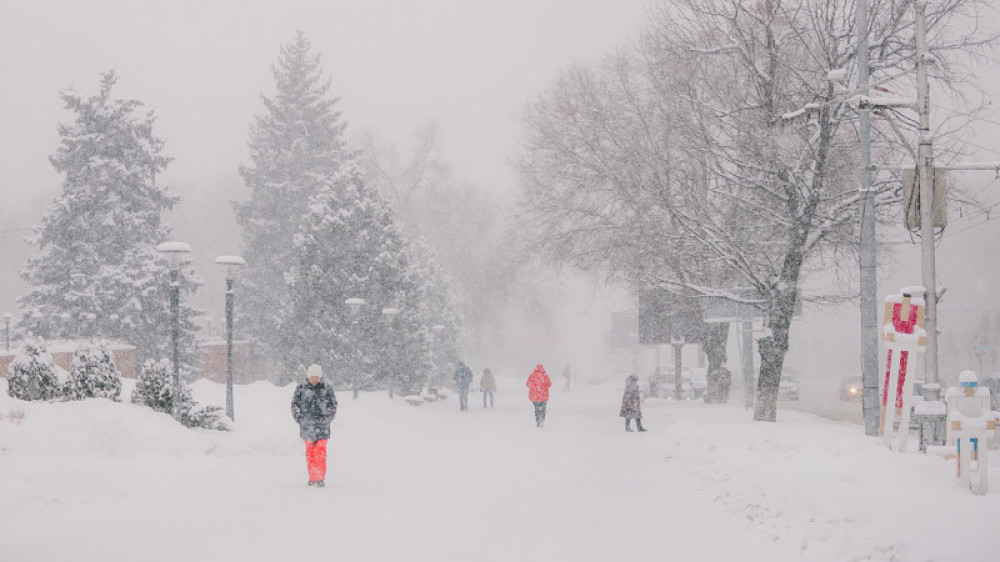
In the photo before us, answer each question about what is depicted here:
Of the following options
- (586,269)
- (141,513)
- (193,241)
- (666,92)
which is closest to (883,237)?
(666,92)

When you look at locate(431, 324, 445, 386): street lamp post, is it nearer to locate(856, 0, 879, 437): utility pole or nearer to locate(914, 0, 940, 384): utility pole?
locate(856, 0, 879, 437): utility pole

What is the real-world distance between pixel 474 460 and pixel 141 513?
23.7 feet

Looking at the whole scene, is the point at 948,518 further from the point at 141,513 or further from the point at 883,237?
the point at 883,237

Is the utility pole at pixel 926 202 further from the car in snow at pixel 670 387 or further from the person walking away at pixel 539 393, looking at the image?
the car in snow at pixel 670 387

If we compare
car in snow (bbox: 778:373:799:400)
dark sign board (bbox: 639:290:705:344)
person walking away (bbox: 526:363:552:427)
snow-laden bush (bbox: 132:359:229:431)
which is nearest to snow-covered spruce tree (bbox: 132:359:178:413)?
snow-laden bush (bbox: 132:359:229:431)

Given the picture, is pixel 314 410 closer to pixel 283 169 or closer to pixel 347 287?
pixel 347 287

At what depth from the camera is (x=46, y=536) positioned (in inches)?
356

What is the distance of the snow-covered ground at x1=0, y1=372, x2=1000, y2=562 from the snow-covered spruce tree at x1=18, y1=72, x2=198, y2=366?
70.4 feet

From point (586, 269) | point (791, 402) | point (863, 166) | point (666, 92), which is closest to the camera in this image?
point (863, 166)

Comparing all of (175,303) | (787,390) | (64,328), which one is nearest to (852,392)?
(787,390)

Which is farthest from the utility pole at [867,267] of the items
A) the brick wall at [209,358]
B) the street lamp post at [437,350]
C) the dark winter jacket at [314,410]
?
the street lamp post at [437,350]

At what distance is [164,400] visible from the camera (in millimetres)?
17719

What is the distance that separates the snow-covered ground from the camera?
8.48 meters

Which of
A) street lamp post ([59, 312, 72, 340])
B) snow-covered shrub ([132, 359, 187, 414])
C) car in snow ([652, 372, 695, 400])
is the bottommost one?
car in snow ([652, 372, 695, 400])
